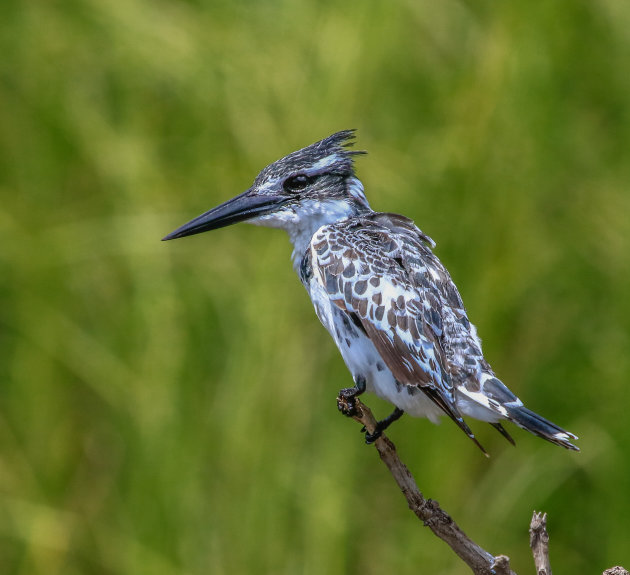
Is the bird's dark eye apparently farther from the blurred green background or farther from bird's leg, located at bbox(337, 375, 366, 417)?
bird's leg, located at bbox(337, 375, 366, 417)

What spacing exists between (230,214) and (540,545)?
151cm

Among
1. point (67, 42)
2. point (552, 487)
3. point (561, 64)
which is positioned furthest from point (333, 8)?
point (552, 487)

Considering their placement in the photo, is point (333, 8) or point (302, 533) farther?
point (333, 8)

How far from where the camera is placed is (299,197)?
337cm

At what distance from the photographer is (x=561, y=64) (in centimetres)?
421

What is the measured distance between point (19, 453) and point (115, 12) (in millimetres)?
2120

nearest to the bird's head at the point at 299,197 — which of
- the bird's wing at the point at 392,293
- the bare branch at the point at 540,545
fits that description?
the bird's wing at the point at 392,293

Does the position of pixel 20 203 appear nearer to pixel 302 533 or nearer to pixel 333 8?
pixel 333 8

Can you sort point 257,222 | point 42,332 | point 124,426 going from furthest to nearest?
point 42,332
point 124,426
point 257,222

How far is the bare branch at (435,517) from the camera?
2.46 meters

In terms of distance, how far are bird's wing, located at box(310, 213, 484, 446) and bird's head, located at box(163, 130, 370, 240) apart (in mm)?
183

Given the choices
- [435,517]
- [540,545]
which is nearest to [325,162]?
[435,517]

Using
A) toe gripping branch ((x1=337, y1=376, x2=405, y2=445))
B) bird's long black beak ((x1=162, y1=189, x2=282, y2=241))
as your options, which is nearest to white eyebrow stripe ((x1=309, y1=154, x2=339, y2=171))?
bird's long black beak ((x1=162, y1=189, x2=282, y2=241))

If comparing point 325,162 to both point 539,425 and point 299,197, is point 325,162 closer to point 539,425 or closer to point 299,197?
point 299,197
